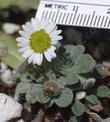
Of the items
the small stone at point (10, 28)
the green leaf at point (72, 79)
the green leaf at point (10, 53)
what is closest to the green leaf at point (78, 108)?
the green leaf at point (72, 79)

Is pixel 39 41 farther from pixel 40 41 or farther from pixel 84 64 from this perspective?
pixel 84 64

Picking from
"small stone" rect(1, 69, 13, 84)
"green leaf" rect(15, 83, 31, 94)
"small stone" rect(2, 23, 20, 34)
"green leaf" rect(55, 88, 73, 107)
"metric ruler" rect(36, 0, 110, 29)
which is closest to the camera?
"green leaf" rect(55, 88, 73, 107)

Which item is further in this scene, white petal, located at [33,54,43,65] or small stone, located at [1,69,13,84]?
small stone, located at [1,69,13,84]

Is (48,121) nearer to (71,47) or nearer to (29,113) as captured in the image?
(29,113)

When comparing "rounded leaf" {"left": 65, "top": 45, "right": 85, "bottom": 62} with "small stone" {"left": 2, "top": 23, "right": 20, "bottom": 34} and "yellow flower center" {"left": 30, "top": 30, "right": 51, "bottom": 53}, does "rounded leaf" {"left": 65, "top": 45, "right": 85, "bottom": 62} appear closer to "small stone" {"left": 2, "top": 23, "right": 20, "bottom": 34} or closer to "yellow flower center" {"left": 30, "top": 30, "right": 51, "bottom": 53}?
"yellow flower center" {"left": 30, "top": 30, "right": 51, "bottom": 53}

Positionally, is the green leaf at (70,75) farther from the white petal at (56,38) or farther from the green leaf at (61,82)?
the white petal at (56,38)

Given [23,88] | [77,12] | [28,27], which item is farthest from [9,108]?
[77,12]

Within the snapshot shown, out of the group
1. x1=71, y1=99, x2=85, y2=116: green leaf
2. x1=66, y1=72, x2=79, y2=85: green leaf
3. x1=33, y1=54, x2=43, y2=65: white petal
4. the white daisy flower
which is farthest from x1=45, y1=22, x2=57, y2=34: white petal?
x1=71, y1=99, x2=85, y2=116: green leaf
